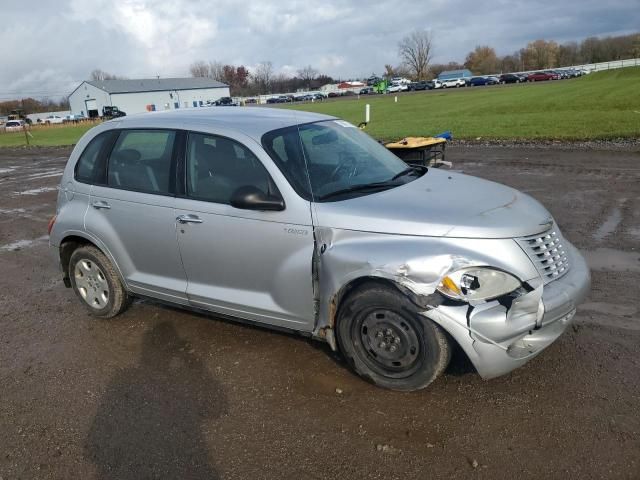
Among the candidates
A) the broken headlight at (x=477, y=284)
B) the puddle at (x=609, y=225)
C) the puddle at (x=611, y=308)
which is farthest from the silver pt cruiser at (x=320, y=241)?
the puddle at (x=609, y=225)

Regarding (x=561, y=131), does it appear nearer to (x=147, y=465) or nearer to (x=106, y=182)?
(x=106, y=182)

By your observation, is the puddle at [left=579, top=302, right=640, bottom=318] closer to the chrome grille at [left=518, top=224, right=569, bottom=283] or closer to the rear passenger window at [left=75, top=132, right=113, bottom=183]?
the chrome grille at [left=518, top=224, right=569, bottom=283]

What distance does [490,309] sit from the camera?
331cm

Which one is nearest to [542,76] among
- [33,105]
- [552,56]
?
[552,56]

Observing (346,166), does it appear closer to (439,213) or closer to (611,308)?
(439,213)

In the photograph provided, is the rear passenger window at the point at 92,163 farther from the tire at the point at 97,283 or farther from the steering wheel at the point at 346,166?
the steering wheel at the point at 346,166

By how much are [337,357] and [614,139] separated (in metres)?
14.2

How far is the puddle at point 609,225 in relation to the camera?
6.92m

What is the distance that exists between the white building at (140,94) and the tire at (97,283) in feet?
319

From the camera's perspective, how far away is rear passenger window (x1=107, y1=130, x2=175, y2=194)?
15.1 feet

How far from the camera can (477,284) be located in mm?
3338

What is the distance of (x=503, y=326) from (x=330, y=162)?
1864 millimetres

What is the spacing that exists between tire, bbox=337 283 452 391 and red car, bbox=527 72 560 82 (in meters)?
82.3

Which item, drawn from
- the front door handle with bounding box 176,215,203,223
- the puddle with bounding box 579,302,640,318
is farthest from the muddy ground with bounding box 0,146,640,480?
the front door handle with bounding box 176,215,203,223
